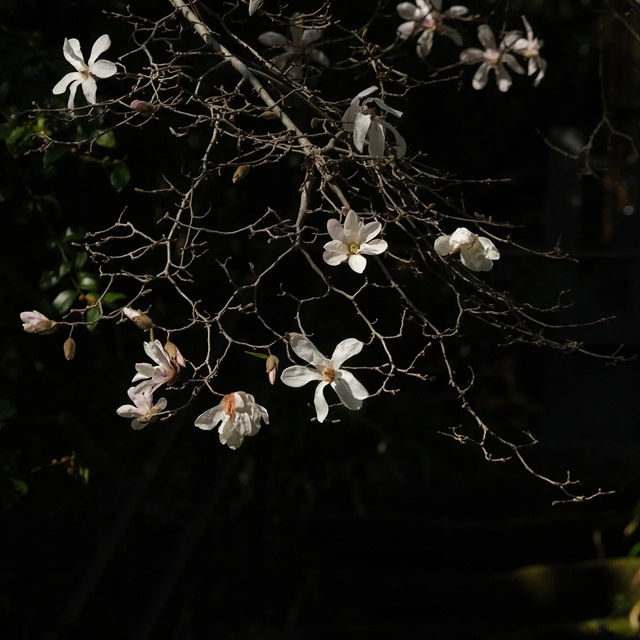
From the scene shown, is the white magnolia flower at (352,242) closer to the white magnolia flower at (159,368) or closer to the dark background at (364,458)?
the white magnolia flower at (159,368)

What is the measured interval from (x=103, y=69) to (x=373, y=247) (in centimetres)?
54

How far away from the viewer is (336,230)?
1.35 meters

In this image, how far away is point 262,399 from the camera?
247 centimetres

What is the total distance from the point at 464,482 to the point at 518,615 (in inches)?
23.7

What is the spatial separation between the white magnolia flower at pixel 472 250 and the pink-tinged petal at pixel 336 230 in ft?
0.43

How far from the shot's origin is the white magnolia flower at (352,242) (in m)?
1.34

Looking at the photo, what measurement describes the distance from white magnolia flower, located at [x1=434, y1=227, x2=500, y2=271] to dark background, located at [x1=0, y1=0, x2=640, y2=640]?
902mm

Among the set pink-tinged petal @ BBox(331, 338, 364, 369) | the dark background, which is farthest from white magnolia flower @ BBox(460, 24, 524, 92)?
pink-tinged petal @ BBox(331, 338, 364, 369)

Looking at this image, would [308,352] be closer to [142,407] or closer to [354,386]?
[354,386]

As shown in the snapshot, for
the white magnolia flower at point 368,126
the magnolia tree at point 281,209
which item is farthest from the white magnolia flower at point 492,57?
the white magnolia flower at point 368,126

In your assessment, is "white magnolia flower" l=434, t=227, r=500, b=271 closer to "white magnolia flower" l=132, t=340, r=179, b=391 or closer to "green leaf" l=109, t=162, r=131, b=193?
"white magnolia flower" l=132, t=340, r=179, b=391

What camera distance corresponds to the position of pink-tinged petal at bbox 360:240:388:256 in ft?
4.37

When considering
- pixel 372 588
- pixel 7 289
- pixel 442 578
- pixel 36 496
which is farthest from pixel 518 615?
pixel 7 289

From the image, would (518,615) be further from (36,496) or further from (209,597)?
(36,496)
